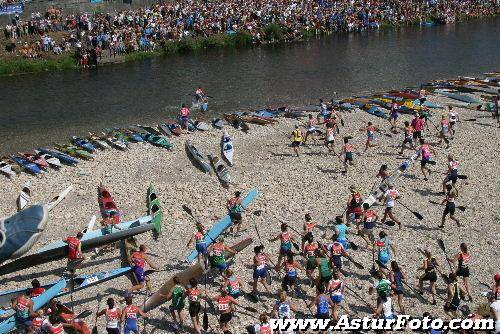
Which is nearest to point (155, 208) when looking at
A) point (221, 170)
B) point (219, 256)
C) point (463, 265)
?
point (221, 170)

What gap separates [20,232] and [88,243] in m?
2.17

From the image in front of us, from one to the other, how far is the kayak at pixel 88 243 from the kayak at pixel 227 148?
7373 mm

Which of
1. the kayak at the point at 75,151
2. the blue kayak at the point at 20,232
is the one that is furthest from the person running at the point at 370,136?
the blue kayak at the point at 20,232

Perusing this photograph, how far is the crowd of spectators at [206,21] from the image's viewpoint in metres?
51.0

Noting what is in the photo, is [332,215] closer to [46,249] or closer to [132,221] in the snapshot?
[132,221]

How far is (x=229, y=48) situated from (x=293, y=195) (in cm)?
3487

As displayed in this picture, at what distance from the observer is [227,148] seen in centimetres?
2927

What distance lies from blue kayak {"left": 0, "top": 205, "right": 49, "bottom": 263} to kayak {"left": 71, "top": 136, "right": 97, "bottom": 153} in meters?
10.7

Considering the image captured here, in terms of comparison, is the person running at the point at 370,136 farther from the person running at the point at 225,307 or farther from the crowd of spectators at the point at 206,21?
the crowd of spectators at the point at 206,21

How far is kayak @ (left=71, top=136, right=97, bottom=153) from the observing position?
99.2 feet

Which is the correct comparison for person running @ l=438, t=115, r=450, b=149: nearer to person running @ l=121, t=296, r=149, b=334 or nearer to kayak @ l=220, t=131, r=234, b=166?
kayak @ l=220, t=131, r=234, b=166

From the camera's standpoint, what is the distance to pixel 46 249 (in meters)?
20.1

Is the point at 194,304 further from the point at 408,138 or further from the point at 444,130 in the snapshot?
the point at 444,130

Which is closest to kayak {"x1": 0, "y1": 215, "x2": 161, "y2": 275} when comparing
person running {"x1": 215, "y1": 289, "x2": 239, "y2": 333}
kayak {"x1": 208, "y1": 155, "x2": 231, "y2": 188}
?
kayak {"x1": 208, "y1": 155, "x2": 231, "y2": 188}
